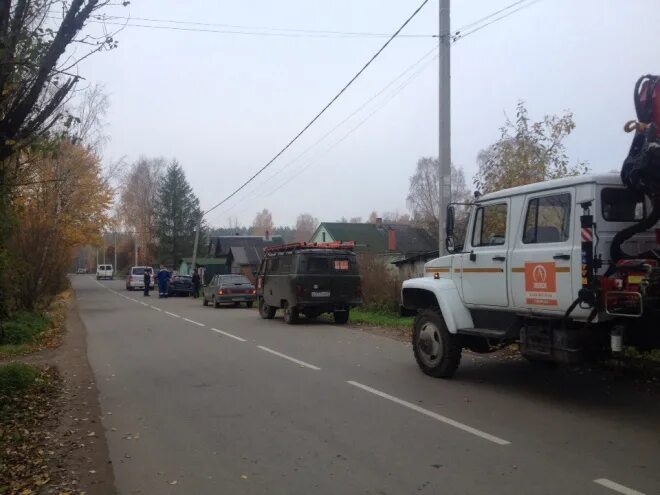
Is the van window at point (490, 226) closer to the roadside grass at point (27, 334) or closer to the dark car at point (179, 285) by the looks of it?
the roadside grass at point (27, 334)

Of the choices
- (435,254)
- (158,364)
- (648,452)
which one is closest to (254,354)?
(158,364)

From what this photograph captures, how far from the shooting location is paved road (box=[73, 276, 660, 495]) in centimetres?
475

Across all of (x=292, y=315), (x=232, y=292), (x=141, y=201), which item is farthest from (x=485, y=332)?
(x=141, y=201)

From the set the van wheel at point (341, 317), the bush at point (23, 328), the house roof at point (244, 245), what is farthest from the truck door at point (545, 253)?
the house roof at point (244, 245)

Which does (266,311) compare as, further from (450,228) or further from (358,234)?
(358,234)

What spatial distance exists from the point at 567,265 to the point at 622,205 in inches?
37.9

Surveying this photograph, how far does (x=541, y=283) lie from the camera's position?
6.91m

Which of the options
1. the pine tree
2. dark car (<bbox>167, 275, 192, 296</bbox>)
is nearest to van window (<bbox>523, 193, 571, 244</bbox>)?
dark car (<bbox>167, 275, 192, 296</bbox>)

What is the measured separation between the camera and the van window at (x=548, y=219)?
22.3ft

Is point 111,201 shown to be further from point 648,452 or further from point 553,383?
point 648,452

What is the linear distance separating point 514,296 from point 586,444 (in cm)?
220

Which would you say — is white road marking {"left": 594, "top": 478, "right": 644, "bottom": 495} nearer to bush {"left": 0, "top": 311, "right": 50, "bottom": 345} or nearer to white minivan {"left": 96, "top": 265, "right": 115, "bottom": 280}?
bush {"left": 0, "top": 311, "right": 50, "bottom": 345}

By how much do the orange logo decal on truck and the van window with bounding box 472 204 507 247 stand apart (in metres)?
0.78

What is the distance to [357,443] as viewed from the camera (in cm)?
569
